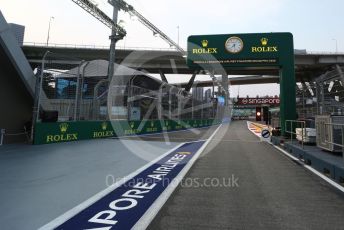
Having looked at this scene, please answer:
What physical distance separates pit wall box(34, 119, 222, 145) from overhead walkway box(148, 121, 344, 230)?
26.8ft

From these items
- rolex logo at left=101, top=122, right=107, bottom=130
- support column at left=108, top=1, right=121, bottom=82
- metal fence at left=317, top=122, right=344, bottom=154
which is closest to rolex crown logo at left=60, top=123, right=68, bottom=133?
rolex logo at left=101, top=122, right=107, bottom=130

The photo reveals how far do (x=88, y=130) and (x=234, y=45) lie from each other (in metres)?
9.77

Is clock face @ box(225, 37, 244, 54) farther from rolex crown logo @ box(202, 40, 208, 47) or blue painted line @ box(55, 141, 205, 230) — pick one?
blue painted line @ box(55, 141, 205, 230)

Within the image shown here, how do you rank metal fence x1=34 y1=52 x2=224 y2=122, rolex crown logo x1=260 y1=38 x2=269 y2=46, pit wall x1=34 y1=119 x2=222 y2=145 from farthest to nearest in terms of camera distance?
rolex crown logo x1=260 y1=38 x2=269 y2=46, metal fence x1=34 y1=52 x2=224 y2=122, pit wall x1=34 y1=119 x2=222 y2=145

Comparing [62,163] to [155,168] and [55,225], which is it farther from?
A: [55,225]

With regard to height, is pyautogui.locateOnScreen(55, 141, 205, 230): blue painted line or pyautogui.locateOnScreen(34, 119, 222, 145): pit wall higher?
pyautogui.locateOnScreen(34, 119, 222, 145): pit wall

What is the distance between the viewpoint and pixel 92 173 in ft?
22.7

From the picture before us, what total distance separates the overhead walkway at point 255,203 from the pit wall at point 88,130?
8.17 metres

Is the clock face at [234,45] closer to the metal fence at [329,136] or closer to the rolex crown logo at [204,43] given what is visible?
the rolex crown logo at [204,43]

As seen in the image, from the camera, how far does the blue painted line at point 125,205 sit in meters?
3.70

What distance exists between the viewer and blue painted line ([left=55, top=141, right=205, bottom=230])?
370cm

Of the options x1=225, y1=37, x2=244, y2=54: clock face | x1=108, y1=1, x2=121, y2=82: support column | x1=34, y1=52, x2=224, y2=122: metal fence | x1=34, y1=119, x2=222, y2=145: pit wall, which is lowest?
x1=34, y1=119, x2=222, y2=145: pit wall

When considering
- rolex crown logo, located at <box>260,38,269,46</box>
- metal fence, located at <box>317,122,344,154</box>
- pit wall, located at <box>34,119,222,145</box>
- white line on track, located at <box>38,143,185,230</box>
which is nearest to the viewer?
white line on track, located at <box>38,143,185,230</box>

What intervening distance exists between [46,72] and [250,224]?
11951 mm
